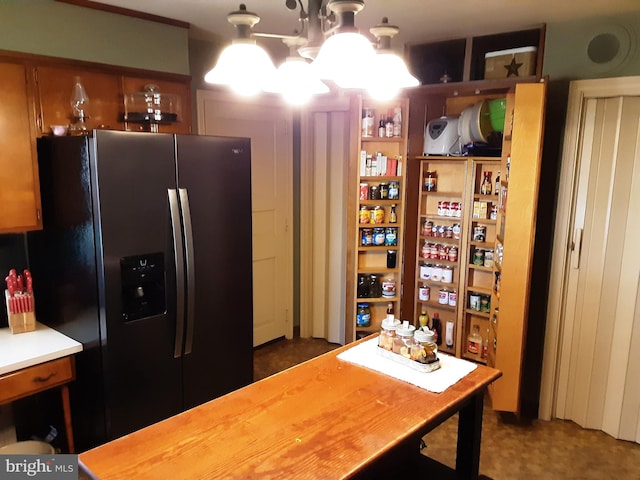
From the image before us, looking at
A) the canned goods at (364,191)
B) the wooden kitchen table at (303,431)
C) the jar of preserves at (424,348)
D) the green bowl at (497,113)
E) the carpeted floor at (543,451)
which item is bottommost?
the carpeted floor at (543,451)

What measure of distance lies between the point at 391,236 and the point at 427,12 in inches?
58.5

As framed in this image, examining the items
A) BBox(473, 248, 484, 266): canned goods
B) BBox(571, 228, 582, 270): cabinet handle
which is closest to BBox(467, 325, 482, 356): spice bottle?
BBox(473, 248, 484, 266): canned goods

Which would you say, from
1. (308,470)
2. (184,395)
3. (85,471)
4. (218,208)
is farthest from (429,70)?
(85,471)

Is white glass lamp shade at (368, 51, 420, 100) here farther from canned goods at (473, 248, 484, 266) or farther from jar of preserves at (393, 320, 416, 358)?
canned goods at (473, 248, 484, 266)

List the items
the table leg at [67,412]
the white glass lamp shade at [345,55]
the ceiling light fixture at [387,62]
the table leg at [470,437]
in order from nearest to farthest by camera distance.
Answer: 1. the white glass lamp shade at [345,55]
2. the ceiling light fixture at [387,62]
3. the table leg at [470,437]
4. the table leg at [67,412]

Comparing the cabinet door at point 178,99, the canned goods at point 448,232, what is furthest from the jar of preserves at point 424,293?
the cabinet door at point 178,99

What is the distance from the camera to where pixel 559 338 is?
295 centimetres

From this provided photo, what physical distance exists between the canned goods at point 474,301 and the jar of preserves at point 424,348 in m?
1.66

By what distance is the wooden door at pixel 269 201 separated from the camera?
3.53 metres

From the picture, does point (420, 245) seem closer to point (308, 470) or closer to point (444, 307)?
point (444, 307)

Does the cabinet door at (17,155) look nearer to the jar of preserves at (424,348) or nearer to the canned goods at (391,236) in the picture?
the jar of preserves at (424,348)

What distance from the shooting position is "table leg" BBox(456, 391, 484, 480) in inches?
68.4

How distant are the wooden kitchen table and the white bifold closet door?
1445 mm

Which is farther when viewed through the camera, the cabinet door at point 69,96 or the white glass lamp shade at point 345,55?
the cabinet door at point 69,96
